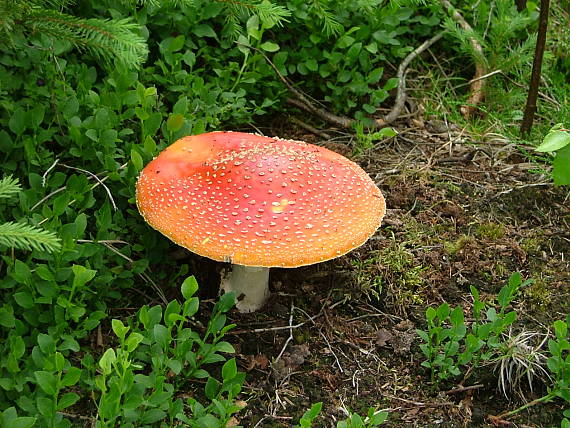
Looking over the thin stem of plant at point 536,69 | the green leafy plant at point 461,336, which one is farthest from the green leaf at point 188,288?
the thin stem of plant at point 536,69

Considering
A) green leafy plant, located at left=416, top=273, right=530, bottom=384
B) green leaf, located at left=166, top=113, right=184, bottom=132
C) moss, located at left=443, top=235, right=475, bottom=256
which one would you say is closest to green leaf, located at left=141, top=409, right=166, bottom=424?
green leafy plant, located at left=416, top=273, right=530, bottom=384

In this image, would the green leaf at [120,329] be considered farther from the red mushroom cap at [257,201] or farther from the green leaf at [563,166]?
the green leaf at [563,166]

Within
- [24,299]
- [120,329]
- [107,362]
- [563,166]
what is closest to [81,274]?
[24,299]

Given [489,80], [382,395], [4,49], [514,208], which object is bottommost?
[382,395]

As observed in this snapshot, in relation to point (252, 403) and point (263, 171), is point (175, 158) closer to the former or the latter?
point (263, 171)

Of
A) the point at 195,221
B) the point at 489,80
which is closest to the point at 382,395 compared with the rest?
the point at 195,221

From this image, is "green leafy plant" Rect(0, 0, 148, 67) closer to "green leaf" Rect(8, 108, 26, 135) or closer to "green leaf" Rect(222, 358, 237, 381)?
"green leaf" Rect(8, 108, 26, 135)
